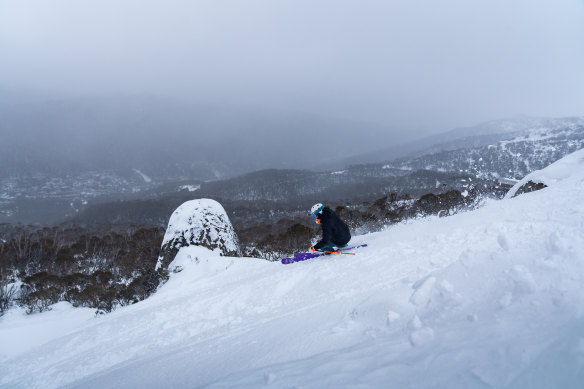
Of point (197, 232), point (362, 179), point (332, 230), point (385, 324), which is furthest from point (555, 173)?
point (362, 179)

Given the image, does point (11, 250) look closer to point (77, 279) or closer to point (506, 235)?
point (77, 279)

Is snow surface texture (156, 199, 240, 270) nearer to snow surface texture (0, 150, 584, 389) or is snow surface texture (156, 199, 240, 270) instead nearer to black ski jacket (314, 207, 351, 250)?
snow surface texture (0, 150, 584, 389)

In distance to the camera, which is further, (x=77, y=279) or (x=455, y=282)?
(x=77, y=279)

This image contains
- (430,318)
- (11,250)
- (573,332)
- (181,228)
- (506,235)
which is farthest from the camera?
(11,250)

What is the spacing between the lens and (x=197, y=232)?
1777cm

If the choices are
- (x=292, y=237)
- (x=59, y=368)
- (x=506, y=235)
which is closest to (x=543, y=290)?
(x=506, y=235)

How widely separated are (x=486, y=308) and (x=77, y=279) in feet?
91.6

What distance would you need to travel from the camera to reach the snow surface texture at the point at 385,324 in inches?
96.7

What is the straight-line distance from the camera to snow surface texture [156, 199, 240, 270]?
56.7 ft

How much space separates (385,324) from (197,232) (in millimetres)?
16023

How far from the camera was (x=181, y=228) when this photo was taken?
1784 cm

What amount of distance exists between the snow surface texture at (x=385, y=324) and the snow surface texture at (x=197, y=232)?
31.3 ft

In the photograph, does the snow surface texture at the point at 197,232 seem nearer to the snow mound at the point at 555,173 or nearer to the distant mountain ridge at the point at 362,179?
the snow mound at the point at 555,173

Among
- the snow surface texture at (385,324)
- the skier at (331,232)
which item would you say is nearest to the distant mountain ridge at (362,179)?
the skier at (331,232)
